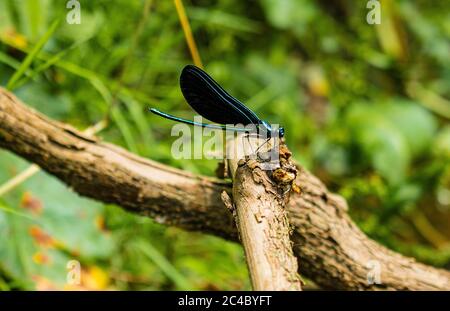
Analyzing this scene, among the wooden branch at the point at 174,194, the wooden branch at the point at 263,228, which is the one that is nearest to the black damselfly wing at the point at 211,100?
the wooden branch at the point at 263,228

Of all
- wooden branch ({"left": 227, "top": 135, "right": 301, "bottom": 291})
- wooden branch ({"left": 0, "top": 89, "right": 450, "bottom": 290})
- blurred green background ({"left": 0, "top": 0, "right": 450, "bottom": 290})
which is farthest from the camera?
blurred green background ({"left": 0, "top": 0, "right": 450, "bottom": 290})

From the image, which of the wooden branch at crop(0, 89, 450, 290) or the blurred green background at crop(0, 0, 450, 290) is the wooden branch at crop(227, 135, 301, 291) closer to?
the wooden branch at crop(0, 89, 450, 290)

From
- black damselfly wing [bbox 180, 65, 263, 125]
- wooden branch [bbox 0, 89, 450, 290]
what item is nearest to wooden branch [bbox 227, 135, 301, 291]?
black damselfly wing [bbox 180, 65, 263, 125]

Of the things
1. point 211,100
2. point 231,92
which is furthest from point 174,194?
point 231,92

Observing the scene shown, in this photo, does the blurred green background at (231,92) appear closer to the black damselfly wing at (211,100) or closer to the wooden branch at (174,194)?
the wooden branch at (174,194)
